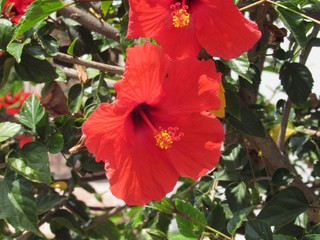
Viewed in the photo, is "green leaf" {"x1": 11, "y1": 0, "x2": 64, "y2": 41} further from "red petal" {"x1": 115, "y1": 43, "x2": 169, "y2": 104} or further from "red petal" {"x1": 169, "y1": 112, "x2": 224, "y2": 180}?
"red petal" {"x1": 169, "y1": 112, "x2": 224, "y2": 180}

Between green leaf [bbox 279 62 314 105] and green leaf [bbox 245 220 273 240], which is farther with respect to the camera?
green leaf [bbox 279 62 314 105]

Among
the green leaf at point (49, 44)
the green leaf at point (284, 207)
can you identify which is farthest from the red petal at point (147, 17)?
the green leaf at point (284, 207)

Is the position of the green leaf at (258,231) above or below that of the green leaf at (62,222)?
above

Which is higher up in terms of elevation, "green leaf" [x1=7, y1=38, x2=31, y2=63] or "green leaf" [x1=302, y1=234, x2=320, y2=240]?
"green leaf" [x1=7, y1=38, x2=31, y2=63]

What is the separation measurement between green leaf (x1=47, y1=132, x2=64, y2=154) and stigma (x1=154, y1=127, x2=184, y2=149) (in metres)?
0.25

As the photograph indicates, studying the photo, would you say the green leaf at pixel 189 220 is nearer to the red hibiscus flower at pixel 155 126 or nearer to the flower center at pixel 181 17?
the red hibiscus flower at pixel 155 126

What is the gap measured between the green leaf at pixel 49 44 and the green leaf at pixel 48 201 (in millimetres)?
404

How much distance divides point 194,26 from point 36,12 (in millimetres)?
313

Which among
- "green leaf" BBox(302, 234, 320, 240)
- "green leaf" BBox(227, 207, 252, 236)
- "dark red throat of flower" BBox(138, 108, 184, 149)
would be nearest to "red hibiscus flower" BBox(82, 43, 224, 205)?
"dark red throat of flower" BBox(138, 108, 184, 149)

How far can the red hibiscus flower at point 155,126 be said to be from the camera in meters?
1.06

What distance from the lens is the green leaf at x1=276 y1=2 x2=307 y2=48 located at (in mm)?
1155

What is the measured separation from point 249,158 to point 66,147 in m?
0.49

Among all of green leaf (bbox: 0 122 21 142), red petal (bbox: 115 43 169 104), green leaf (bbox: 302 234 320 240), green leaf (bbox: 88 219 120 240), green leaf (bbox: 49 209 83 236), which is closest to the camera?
red petal (bbox: 115 43 169 104)

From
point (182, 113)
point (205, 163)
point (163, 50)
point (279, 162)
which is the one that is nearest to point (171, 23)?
point (163, 50)
